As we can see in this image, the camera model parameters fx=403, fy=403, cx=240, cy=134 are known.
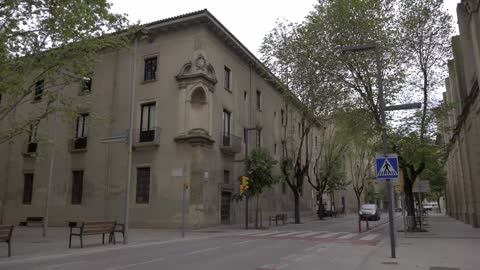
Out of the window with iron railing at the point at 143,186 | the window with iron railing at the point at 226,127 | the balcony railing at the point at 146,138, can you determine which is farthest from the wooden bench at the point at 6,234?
the window with iron railing at the point at 226,127

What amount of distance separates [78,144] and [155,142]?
6909 millimetres

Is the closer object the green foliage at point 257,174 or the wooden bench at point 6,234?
the wooden bench at point 6,234

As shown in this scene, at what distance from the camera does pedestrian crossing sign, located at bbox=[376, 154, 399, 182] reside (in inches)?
457

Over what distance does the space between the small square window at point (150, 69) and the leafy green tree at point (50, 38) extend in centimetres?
1016

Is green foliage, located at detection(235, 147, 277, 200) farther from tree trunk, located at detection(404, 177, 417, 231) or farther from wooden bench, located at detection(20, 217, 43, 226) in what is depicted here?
wooden bench, located at detection(20, 217, 43, 226)

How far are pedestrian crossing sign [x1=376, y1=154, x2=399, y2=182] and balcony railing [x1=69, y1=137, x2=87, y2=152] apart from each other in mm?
22964

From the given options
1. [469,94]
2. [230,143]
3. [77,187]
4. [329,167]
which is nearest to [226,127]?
[230,143]

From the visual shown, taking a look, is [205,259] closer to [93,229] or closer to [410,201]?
[93,229]

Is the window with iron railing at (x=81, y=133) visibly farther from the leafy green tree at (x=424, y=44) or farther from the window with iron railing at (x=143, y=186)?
the leafy green tree at (x=424, y=44)

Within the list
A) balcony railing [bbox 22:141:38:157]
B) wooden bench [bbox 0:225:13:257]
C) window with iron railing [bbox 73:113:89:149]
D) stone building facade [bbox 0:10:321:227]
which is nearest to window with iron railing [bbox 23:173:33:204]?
stone building facade [bbox 0:10:321:227]

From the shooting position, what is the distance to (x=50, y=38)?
17.0 metres

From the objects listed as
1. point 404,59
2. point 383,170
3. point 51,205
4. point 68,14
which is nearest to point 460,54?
point 404,59

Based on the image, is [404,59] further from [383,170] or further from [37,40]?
[37,40]

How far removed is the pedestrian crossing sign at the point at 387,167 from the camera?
11.6 metres
